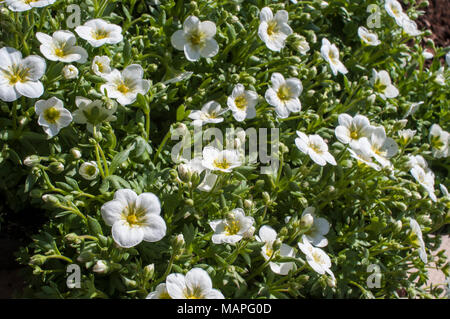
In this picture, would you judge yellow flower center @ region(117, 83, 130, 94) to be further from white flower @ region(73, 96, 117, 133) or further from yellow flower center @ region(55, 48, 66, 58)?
yellow flower center @ region(55, 48, 66, 58)

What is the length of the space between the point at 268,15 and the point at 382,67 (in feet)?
4.88

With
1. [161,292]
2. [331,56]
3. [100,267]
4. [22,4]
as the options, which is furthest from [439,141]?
[22,4]

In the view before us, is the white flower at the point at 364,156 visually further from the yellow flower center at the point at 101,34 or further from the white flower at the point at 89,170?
the yellow flower center at the point at 101,34

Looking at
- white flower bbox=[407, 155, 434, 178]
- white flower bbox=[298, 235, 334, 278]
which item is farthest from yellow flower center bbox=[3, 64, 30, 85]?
white flower bbox=[407, 155, 434, 178]

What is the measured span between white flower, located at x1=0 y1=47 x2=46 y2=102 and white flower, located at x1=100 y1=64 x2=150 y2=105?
0.37m

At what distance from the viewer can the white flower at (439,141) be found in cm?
350

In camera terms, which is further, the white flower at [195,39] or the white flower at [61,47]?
the white flower at [195,39]

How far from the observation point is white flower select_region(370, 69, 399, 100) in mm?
3484

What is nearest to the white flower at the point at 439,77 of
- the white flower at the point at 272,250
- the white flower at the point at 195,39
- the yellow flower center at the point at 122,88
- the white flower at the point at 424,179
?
→ the white flower at the point at 424,179

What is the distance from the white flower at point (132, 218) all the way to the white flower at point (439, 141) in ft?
7.96

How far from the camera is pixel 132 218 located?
6.82 ft

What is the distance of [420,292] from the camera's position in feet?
9.76

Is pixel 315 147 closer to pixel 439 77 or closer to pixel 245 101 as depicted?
pixel 245 101
